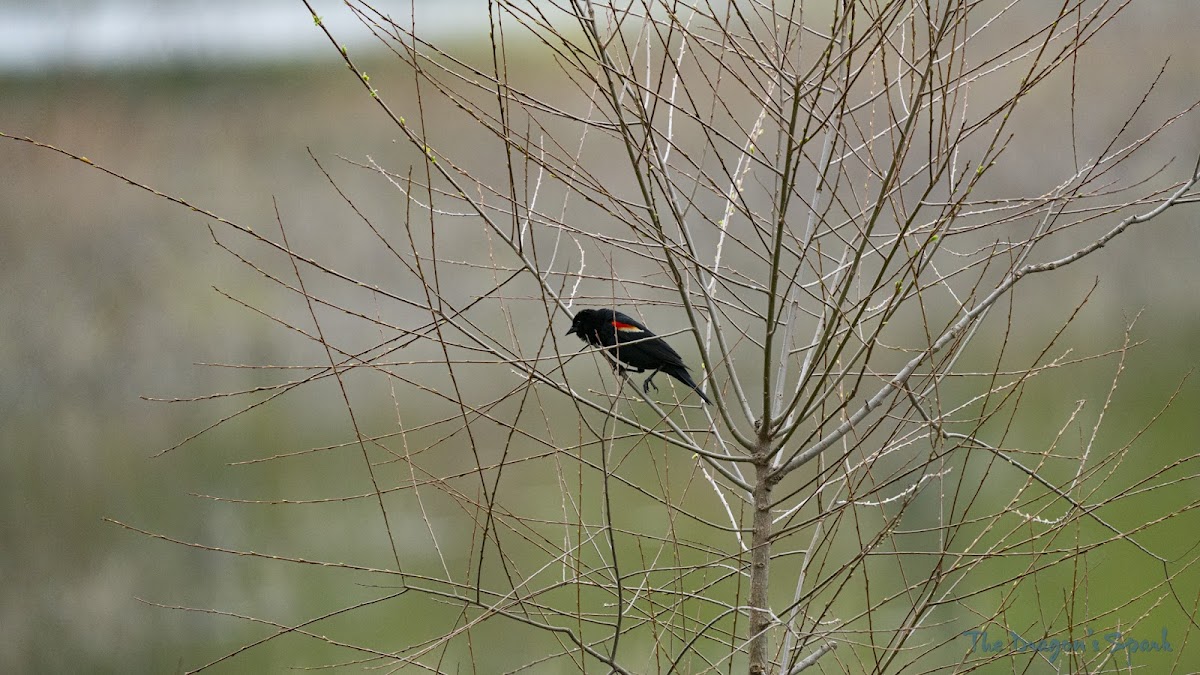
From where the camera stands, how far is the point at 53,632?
4.24 m

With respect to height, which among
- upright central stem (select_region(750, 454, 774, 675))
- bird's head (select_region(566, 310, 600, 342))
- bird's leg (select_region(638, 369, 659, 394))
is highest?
bird's head (select_region(566, 310, 600, 342))

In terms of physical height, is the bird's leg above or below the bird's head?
below

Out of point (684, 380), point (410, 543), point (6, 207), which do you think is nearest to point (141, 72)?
point (6, 207)

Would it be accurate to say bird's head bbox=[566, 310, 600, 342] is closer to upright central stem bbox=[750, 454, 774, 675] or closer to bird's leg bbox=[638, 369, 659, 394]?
bird's leg bbox=[638, 369, 659, 394]

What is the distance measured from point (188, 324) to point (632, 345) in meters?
2.46

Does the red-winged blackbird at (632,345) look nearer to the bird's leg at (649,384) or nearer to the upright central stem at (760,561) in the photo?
the bird's leg at (649,384)

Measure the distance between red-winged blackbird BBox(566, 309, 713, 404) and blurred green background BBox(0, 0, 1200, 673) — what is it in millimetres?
1781

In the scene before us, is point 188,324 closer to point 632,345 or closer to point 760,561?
point 632,345

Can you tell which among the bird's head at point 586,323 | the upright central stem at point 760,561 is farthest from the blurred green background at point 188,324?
the upright central stem at point 760,561

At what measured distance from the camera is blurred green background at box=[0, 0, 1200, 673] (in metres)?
4.04

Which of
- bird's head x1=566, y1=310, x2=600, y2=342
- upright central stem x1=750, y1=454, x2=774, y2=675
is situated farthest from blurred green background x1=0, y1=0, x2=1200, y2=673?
upright central stem x1=750, y1=454, x2=774, y2=675

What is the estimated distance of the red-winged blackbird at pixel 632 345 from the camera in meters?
2.32

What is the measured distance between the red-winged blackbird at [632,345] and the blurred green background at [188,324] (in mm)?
1781

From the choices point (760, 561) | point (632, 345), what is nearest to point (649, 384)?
point (632, 345)
